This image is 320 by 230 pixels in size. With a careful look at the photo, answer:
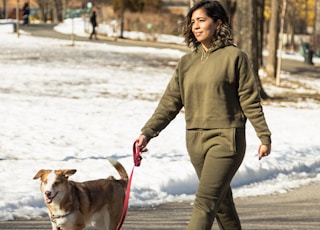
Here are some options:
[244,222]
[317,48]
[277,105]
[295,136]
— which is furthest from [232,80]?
[317,48]

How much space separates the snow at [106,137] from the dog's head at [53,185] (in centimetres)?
208

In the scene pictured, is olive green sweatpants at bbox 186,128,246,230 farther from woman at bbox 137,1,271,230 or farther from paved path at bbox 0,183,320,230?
paved path at bbox 0,183,320,230

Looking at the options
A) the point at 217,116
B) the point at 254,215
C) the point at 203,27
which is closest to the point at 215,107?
the point at 217,116

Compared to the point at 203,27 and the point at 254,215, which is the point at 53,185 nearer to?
the point at 203,27

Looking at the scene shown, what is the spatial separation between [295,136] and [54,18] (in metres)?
74.7

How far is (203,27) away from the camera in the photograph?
610cm

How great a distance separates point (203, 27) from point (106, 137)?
10.6m

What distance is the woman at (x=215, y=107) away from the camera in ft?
19.9

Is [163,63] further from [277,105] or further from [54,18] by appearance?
[54,18]

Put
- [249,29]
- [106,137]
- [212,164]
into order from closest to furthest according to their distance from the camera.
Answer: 1. [212,164]
2. [106,137]
3. [249,29]

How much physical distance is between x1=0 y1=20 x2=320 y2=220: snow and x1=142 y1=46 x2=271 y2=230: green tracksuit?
3.29m

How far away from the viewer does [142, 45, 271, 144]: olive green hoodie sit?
240 inches

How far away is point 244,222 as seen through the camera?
912 cm

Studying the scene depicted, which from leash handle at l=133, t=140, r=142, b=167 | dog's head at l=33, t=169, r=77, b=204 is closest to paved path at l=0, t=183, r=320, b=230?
dog's head at l=33, t=169, r=77, b=204
